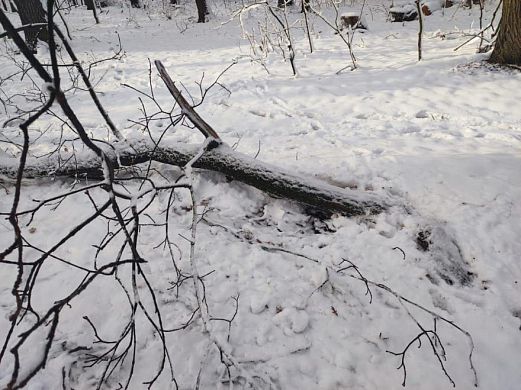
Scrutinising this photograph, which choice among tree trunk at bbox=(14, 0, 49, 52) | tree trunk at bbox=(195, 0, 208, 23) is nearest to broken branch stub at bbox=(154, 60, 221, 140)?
tree trunk at bbox=(14, 0, 49, 52)

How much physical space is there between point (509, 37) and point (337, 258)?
424 cm

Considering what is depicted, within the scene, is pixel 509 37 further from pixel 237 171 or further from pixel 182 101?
pixel 182 101

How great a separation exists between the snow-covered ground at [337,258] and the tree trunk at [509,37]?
71cm

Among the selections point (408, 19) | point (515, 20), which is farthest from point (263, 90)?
point (408, 19)

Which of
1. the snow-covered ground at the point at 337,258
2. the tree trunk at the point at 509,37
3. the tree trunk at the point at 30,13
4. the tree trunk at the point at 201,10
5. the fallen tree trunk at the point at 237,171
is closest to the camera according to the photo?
the snow-covered ground at the point at 337,258

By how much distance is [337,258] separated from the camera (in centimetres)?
209

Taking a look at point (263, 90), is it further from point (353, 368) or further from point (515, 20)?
point (353, 368)

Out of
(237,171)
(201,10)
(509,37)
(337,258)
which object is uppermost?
(201,10)

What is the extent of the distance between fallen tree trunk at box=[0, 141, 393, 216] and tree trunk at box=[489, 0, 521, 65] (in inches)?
144

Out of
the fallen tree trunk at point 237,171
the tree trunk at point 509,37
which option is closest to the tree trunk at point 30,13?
the fallen tree trunk at point 237,171

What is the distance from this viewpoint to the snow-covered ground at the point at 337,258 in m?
1.62

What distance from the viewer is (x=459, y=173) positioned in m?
2.50

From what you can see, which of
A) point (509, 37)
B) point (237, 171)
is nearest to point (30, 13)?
point (237, 171)

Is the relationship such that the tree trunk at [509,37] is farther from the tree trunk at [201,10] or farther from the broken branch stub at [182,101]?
the tree trunk at [201,10]
